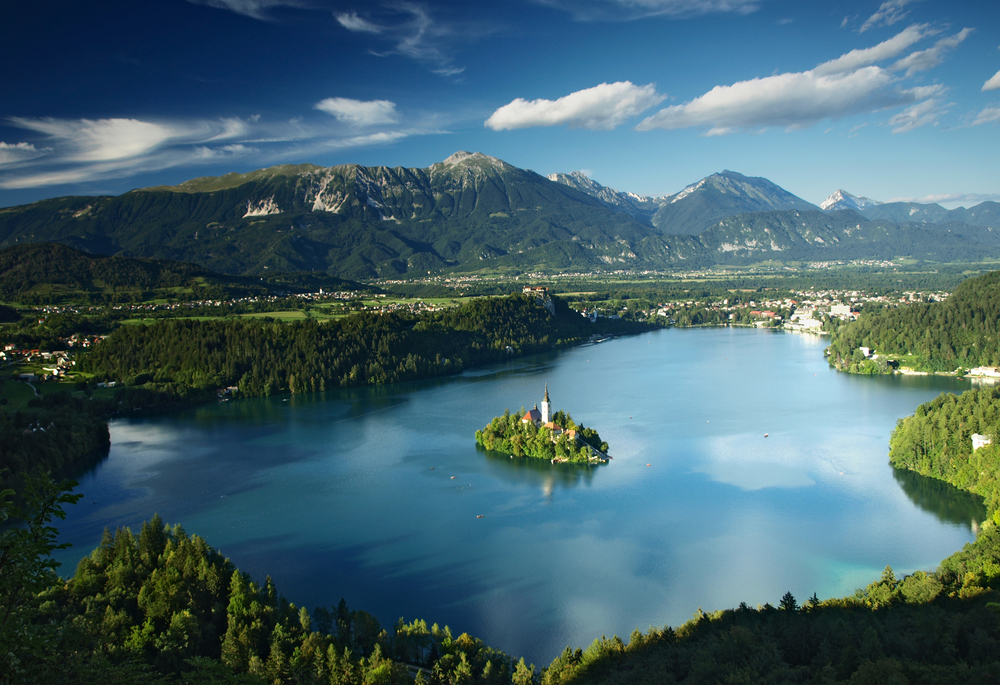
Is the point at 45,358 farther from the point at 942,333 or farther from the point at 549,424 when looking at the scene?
the point at 942,333

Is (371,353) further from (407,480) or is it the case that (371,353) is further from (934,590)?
(934,590)

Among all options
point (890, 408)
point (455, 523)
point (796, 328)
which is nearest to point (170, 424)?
point (455, 523)

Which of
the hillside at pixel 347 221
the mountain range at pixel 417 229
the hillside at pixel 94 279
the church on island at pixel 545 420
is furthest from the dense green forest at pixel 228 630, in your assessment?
the mountain range at pixel 417 229

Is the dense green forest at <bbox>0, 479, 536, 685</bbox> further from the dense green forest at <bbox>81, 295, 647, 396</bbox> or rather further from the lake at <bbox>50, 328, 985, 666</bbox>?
the dense green forest at <bbox>81, 295, 647, 396</bbox>

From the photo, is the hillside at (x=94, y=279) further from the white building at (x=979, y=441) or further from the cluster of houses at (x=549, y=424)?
the white building at (x=979, y=441)

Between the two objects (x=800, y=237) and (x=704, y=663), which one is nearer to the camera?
(x=704, y=663)

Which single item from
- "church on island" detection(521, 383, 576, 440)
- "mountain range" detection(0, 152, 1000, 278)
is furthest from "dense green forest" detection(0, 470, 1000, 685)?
"mountain range" detection(0, 152, 1000, 278)

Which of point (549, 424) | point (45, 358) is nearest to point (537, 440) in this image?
point (549, 424)
